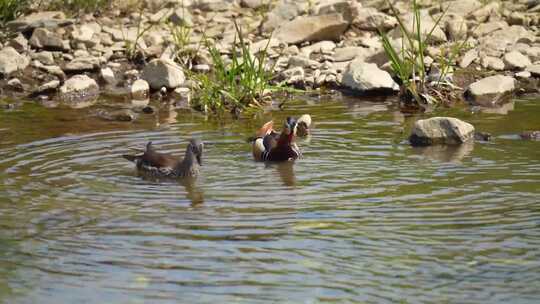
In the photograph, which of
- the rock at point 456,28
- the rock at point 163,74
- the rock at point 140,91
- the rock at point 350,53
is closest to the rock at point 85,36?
the rock at point 163,74

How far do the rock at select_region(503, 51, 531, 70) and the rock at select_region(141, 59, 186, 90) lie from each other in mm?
4853

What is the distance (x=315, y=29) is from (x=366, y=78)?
2651mm

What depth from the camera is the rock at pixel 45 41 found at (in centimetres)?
1794

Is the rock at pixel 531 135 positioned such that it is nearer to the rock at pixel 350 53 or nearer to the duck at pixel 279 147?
the duck at pixel 279 147

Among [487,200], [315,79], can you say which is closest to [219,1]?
[315,79]

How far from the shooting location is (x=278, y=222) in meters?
8.60

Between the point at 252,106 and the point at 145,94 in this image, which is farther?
the point at 145,94

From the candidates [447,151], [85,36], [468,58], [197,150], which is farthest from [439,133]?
[85,36]

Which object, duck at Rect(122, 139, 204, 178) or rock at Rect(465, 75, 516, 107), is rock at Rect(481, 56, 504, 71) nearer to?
rock at Rect(465, 75, 516, 107)

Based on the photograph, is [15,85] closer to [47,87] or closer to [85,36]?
[47,87]

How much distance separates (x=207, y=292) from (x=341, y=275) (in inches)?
36.2

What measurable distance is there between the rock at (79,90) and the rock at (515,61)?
613cm

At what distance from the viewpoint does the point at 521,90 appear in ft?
51.5

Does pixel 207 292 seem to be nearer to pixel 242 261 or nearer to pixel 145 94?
pixel 242 261
